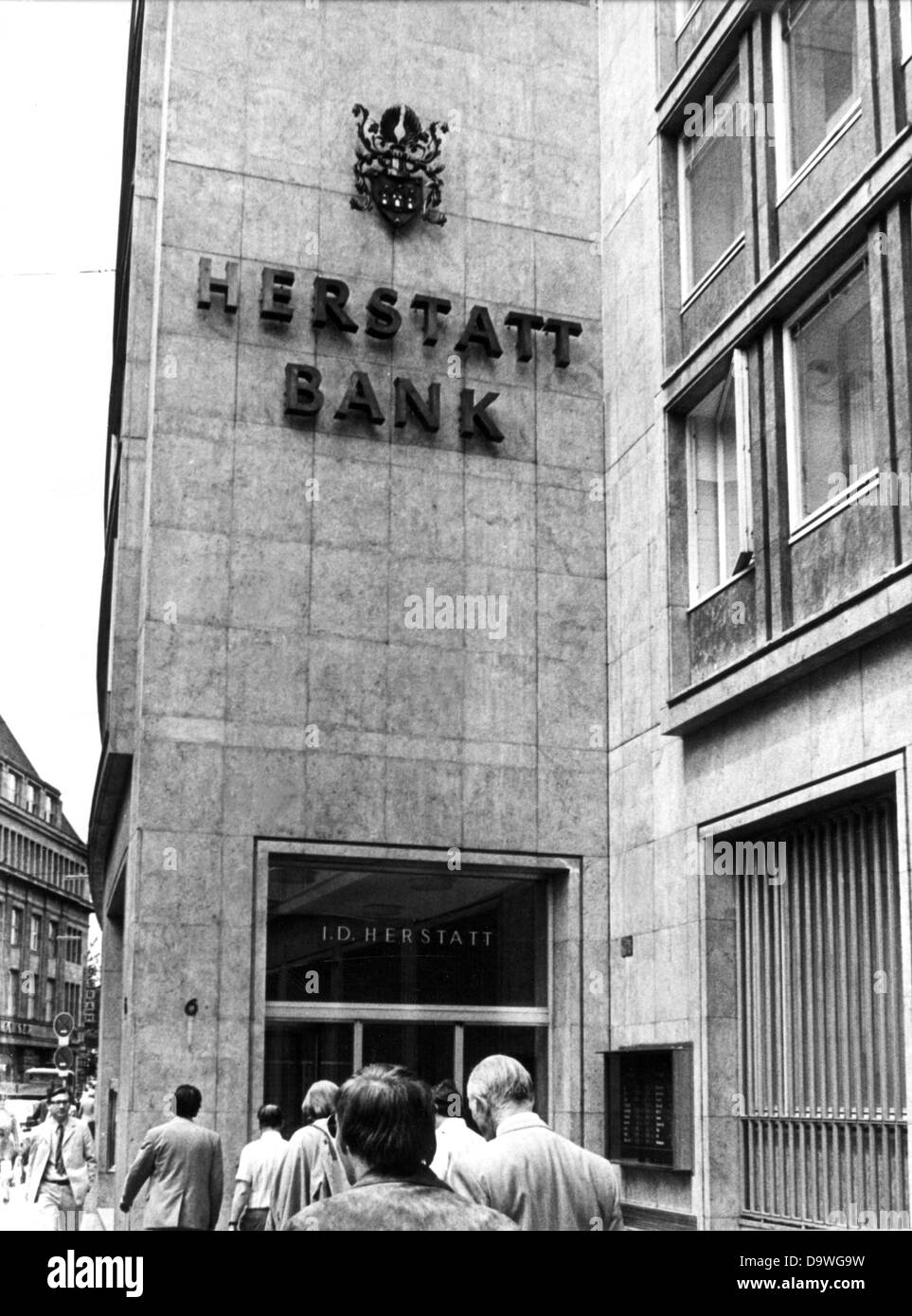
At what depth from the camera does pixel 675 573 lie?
1794cm

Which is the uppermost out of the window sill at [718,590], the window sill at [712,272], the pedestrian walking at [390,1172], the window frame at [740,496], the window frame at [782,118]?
the window frame at [782,118]

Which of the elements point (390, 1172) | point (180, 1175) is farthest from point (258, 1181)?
point (390, 1172)

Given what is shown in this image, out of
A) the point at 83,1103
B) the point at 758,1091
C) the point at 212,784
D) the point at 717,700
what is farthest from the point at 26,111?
the point at 83,1103

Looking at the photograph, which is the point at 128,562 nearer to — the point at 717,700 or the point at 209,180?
the point at 209,180

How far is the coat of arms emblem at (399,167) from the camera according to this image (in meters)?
19.8

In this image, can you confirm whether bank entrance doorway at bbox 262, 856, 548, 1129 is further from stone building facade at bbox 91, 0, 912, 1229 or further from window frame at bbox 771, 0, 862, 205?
window frame at bbox 771, 0, 862, 205

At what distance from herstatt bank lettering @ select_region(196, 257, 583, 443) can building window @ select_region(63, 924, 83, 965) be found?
289 feet

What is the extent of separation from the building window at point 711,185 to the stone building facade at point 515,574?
0.22 feet

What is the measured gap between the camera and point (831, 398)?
15.1 meters

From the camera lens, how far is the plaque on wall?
53.5ft

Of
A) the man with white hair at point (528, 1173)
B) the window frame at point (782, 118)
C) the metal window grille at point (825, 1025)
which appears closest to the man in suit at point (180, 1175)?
the man with white hair at point (528, 1173)

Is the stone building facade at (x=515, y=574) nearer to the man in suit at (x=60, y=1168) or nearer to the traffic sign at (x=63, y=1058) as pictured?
the man in suit at (x=60, y=1168)

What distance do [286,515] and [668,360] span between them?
4.66 meters

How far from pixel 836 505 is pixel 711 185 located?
537 cm
